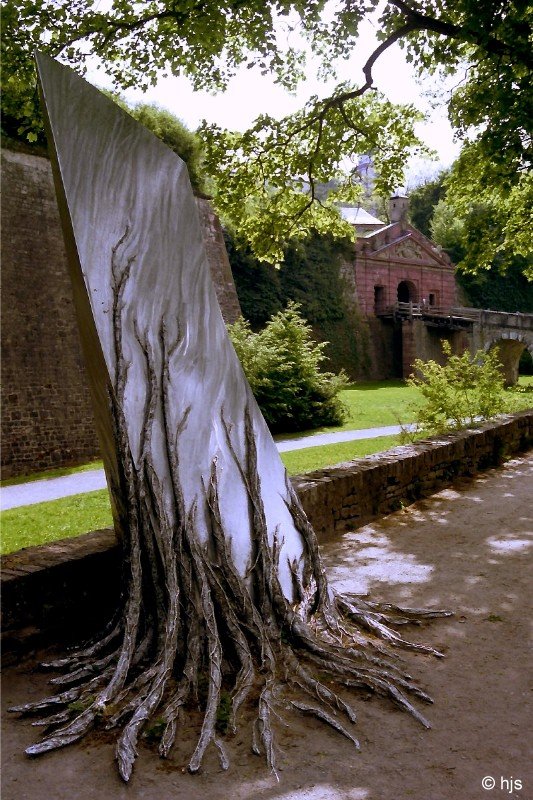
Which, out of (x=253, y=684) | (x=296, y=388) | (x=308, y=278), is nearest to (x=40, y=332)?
(x=296, y=388)

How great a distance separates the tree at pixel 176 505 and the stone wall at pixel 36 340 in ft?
33.7

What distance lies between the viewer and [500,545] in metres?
6.19

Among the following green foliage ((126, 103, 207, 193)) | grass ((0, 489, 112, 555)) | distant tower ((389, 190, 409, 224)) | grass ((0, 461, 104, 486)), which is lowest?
grass ((0, 461, 104, 486))

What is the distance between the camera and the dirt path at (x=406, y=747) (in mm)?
2744

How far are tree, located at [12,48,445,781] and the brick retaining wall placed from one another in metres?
0.29

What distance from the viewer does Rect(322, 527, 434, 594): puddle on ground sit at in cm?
528

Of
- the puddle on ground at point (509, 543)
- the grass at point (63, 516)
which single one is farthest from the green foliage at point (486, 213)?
the puddle on ground at point (509, 543)

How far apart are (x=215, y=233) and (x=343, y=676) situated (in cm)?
1778

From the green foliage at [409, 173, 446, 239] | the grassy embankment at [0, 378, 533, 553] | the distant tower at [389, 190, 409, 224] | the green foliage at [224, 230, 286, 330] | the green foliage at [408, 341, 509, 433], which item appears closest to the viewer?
the grassy embankment at [0, 378, 533, 553]

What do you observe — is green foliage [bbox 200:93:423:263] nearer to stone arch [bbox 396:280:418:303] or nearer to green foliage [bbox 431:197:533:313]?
stone arch [bbox 396:280:418:303]

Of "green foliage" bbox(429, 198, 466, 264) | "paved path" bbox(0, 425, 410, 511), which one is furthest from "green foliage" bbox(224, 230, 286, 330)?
"green foliage" bbox(429, 198, 466, 264)

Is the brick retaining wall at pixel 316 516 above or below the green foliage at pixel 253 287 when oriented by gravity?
below

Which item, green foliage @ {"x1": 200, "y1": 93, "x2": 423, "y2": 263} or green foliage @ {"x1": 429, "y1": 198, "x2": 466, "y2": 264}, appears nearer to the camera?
green foliage @ {"x1": 200, "y1": 93, "x2": 423, "y2": 263}

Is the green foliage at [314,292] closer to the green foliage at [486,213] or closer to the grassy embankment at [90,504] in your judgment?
the grassy embankment at [90,504]
